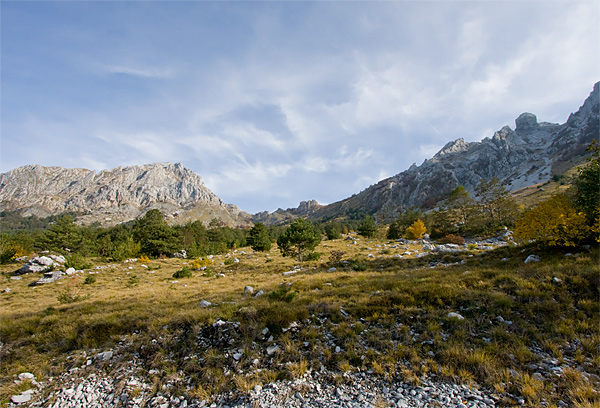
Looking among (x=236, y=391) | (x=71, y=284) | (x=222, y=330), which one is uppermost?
(x=71, y=284)

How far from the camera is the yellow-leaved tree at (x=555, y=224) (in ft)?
47.9

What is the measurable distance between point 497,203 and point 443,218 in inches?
417

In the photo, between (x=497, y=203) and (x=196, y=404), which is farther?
(x=497, y=203)

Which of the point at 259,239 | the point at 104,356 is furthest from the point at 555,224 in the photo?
the point at 259,239

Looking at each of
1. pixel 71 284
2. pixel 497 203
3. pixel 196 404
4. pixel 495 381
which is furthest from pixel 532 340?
pixel 497 203

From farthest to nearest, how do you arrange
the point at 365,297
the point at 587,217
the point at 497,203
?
1. the point at 497,203
2. the point at 587,217
3. the point at 365,297

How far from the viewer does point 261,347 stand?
7.37m

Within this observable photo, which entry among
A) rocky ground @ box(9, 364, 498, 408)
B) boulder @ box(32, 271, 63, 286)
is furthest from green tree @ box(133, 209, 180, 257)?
rocky ground @ box(9, 364, 498, 408)

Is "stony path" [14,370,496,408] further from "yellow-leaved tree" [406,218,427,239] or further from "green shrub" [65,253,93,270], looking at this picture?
"yellow-leaved tree" [406,218,427,239]

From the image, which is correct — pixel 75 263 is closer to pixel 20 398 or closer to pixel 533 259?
pixel 20 398

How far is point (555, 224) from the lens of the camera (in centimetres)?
1507

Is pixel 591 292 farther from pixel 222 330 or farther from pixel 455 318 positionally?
pixel 222 330

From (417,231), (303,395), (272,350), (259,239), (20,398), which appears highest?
(259,239)

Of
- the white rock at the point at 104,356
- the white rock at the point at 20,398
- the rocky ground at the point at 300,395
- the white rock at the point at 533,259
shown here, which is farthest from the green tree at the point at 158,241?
the white rock at the point at 533,259
